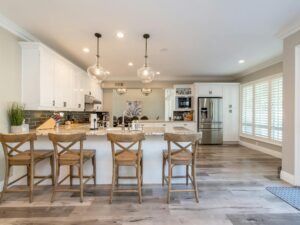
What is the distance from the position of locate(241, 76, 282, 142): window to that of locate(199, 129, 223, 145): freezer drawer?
800 mm

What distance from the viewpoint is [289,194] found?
2980 mm

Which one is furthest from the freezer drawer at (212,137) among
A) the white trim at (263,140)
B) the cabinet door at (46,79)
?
the cabinet door at (46,79)

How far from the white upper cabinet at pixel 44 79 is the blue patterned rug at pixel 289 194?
411 centimetres

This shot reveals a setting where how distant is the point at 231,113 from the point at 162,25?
5328mm

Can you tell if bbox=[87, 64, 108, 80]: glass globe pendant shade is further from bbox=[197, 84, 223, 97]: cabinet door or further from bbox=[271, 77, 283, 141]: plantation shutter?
bbox=[197, 84, 223, 97]: cabinet door

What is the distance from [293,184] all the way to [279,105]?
245 centimetres

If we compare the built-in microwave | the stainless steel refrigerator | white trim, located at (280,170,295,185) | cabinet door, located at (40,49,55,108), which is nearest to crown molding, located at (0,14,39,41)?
cabinet door, located at (40,49,55,108)

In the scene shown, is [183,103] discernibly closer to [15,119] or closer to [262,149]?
[262,149]

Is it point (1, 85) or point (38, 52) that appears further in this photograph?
point (38, 52)

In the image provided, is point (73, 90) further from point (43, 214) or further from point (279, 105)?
point (279, 105)

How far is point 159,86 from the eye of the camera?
787cm

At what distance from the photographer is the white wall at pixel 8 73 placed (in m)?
3.07

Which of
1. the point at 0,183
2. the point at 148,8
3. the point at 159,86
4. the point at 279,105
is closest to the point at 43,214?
the point at 0,183

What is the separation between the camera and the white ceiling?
264 cm
